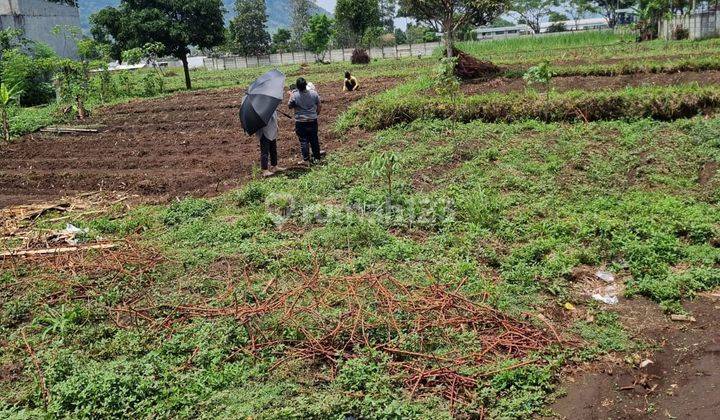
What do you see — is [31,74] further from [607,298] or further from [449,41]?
[607,298]

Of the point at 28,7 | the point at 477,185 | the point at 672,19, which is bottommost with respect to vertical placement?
the point at 477,185

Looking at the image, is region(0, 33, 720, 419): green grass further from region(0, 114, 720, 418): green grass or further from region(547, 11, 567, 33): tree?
region(547, 11, 567, 33): tree

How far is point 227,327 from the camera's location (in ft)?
16.9

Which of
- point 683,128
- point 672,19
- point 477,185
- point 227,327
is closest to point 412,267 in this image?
point 227,327

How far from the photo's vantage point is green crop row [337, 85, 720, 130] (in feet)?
35.1

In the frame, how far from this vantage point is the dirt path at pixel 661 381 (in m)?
3.99

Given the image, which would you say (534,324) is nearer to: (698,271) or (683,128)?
(698,271)

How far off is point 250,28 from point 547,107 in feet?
162

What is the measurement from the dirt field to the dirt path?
710 cm

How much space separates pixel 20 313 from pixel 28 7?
84.3 ft

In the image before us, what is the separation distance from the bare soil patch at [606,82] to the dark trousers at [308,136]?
5592mm

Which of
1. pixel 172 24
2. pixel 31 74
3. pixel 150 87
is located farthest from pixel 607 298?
pixel 31 74

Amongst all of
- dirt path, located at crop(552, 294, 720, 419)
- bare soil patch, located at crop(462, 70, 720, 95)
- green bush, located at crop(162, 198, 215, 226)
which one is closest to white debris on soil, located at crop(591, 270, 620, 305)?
dirt path, located at crop(552, 294, 720, 419)

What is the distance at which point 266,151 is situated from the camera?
9.99 metres
